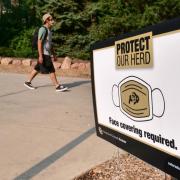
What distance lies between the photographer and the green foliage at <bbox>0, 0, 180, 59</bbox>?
14.9 m

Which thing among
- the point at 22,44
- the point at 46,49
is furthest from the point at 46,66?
the point at 22,44

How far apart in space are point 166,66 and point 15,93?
8100 mm

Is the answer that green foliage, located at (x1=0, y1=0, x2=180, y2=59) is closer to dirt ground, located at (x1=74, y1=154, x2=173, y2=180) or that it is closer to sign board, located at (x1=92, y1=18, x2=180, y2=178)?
dirt ground, located at (x1=74, y1=154, x2=173, y2=180)

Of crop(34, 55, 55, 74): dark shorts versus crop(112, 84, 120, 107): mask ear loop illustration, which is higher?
crop(112, 84, 120, 107): mask ear loop illustration

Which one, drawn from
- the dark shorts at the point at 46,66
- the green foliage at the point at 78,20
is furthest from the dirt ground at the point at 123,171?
the green foliage at the point at 78,20

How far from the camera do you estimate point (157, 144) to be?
9.25 feet

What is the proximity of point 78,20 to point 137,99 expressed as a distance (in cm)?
1461

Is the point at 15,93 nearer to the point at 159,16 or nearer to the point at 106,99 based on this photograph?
the point at 159,16

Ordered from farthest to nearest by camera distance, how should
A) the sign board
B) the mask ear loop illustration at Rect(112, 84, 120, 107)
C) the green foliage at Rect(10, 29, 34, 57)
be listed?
1. the green foliage at Rect(10, 29, 34, 57)
2. the mask ear loop illustration at Rect(112, 84, 120, 107)
3. the sign board

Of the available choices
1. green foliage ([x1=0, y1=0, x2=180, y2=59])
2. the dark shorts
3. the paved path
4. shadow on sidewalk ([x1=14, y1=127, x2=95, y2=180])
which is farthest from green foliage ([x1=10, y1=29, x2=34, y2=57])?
shadow on sidewalk ([x1=14, y1=127, x2=95, y2=180])

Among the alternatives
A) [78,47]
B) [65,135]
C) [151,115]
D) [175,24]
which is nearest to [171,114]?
A: [151,115]

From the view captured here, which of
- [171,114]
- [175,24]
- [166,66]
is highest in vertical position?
[175,24]

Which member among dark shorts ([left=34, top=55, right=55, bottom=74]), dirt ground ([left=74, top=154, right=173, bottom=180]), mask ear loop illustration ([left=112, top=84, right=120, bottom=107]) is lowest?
dirt ground ([left=74, top=154, right=173, bottom=180])

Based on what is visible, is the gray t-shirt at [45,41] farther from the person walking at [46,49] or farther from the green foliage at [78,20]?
the green foliage at [78,20]
